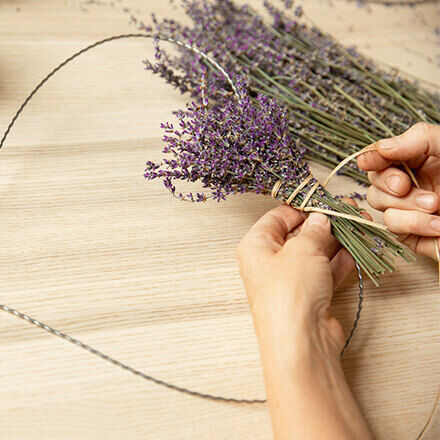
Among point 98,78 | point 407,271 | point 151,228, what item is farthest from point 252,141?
point 98,78

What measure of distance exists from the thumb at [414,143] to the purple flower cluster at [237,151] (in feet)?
0.60

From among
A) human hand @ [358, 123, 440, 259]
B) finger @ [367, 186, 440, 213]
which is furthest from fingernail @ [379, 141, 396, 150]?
finger @ [367, 186, 440, 213]

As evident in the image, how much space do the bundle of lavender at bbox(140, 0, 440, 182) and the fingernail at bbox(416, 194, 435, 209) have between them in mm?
202

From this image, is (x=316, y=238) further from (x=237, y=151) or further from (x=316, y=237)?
(x=237, y=151)

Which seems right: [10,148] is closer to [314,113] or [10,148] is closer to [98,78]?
[98,78]

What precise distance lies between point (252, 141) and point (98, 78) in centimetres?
60

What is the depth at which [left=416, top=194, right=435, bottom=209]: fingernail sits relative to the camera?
0.89 meters

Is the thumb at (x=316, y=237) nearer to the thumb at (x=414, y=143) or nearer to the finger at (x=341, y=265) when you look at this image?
the finger at (x=341, y=265)

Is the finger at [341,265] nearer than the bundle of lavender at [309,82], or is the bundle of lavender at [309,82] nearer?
the finger at [341,265]

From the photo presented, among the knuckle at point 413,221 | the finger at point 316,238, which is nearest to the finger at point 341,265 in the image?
the finger at point 316,238

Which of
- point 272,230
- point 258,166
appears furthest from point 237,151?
point 272,230

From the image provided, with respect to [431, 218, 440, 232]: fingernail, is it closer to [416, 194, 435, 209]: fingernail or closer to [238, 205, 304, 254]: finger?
[416, 194, 435, 209]: fingernail

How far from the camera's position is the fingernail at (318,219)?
2.88ft

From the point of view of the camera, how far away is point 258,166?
871 mm
